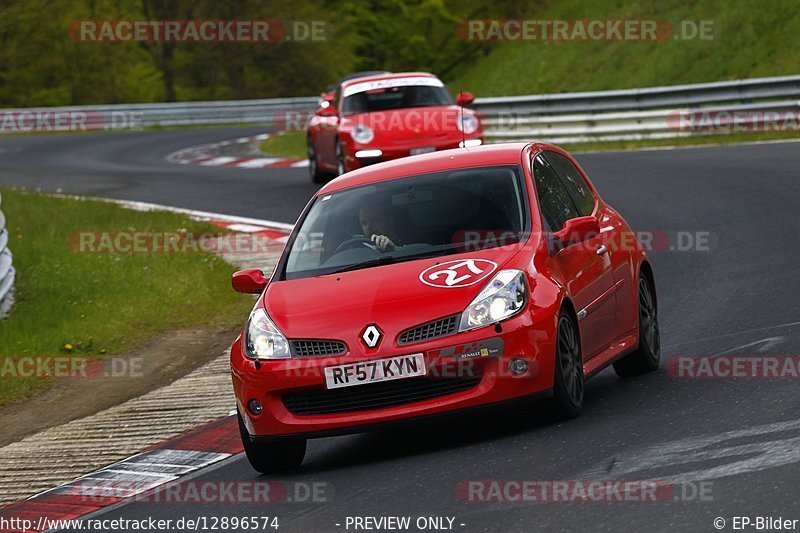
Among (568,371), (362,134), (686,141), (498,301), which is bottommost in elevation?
(686,141)

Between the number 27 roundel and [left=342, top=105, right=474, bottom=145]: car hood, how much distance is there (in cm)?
1189

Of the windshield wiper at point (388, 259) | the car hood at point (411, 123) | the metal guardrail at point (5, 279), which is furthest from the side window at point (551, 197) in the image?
the car hood at point (411, 123)

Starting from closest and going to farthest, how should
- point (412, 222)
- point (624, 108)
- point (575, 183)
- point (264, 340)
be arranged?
point (264, 340) → point (412, 222) → point (575, 183) → point (624, 108)

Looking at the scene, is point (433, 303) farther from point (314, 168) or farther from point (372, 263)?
point (314, 168)

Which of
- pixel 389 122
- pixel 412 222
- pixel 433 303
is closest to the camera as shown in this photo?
pixel 433 303

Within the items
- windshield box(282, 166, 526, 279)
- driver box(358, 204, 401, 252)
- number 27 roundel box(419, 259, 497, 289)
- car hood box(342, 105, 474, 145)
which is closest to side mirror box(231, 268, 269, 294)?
windshield box(282, 166, 526, 279)

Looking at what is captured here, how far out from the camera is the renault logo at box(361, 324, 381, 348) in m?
7.20

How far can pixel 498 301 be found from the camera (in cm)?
732

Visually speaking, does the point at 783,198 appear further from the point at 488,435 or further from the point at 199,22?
the point at 199,22

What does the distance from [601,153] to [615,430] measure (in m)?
17.1

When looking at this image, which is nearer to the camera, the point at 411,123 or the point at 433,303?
the point at 433,303

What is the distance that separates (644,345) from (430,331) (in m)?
2.16

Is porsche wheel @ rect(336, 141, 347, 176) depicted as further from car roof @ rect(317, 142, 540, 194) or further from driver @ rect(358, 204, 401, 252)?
driver @ rect(358, 204, 401, 252)

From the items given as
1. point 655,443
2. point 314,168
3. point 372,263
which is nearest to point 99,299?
point 372,263
